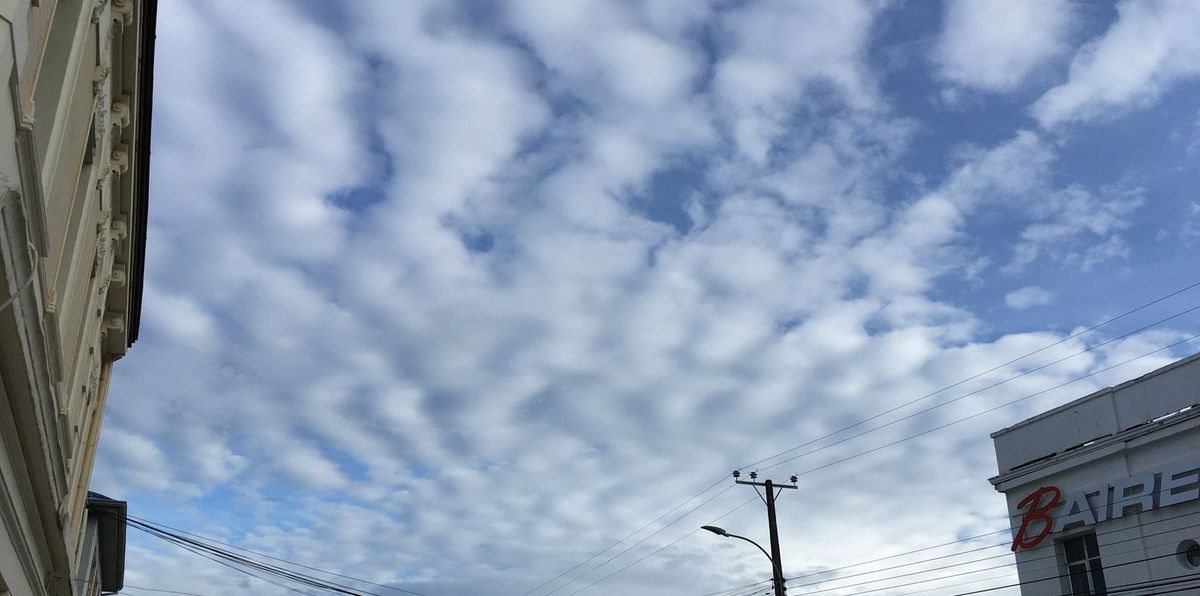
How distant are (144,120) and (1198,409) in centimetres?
2405

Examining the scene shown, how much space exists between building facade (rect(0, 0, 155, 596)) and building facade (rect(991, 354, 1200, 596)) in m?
23.9

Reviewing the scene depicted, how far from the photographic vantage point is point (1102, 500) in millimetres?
25781

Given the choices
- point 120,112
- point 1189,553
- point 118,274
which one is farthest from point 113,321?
point 1189,553

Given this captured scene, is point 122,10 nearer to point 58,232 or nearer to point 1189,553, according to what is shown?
point 58,232

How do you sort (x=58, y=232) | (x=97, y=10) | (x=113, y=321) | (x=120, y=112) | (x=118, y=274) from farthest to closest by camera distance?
(x=113, y=321)
(x=118, y=274)
(x=120, y=112)
(x=58, y=232)
(x=97, y=10)

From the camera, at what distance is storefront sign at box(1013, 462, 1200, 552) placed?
77.7 feet

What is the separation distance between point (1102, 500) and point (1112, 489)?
42cm

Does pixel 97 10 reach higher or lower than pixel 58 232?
higher

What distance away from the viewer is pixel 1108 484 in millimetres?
25781

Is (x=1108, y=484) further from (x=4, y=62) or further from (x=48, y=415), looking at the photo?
(x=4, y=62)


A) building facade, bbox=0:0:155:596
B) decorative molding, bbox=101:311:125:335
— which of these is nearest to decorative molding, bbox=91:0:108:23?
building facade, bbox=0:0:155:596

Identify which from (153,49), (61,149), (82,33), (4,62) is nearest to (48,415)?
(61,149)

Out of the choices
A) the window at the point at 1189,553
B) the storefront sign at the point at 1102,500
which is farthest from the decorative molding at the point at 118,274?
the window at the point at 1189,553

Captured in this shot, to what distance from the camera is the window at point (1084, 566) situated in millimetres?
25859
